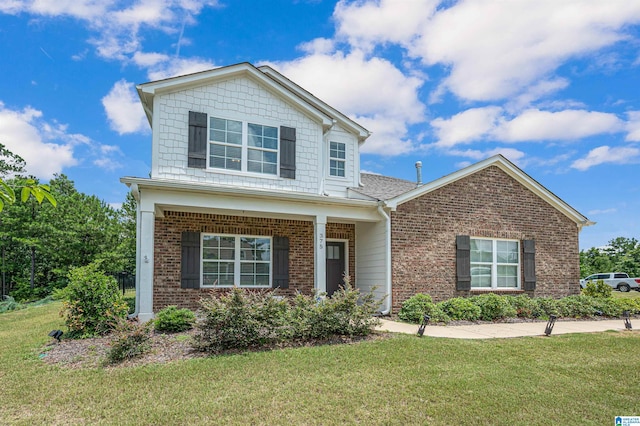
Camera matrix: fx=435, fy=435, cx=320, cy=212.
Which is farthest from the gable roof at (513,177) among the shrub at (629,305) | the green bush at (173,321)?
the green bush at (173,321)

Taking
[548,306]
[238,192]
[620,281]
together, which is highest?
Result: [238,192]

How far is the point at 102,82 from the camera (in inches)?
532

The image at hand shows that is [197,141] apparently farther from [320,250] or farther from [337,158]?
[337,158]

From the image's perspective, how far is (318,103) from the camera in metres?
13.5

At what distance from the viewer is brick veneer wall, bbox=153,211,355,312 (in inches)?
436

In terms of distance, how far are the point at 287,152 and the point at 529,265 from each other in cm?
867

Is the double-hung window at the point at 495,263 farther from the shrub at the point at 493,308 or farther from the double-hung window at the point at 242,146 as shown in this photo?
the double-hung window at the point at 242,146

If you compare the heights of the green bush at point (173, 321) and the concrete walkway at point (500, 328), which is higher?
the green bush at point (173, 321)

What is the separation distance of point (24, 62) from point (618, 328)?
1867 cm

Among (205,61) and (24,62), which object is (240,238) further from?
(24,62)

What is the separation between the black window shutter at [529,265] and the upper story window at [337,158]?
6.44 meters

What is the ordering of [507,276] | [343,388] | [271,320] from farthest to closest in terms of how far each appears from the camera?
[507,276], [271,320], [343,388]

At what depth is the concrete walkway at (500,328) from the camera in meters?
9.17

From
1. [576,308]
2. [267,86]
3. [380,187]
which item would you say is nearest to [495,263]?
[576,308]
